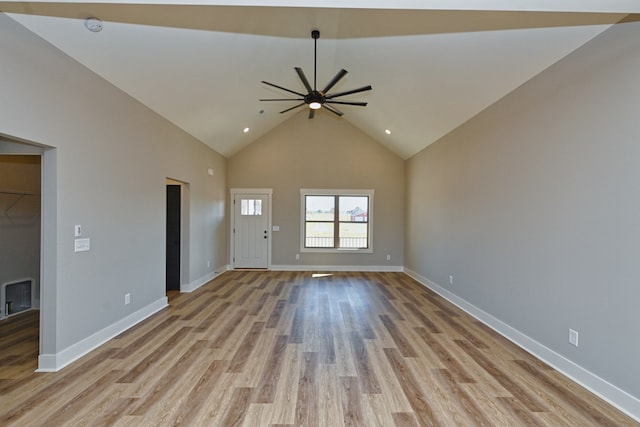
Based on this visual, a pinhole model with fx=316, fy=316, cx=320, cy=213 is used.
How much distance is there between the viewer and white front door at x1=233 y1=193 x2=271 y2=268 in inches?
319

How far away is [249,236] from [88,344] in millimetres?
4984

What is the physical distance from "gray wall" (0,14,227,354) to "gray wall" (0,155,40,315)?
1324 millimetres

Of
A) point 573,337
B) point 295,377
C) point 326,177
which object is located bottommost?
point 295,377

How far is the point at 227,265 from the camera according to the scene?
26.3 ft

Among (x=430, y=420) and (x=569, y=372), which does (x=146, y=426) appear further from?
(x=569, y=372)

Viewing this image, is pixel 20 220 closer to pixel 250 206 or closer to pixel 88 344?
pixel 88 344

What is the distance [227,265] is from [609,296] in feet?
23.9

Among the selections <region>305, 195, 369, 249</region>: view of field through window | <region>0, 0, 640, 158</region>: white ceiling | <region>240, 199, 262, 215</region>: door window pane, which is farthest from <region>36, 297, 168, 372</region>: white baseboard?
<region>305, 195, 369, 249</region>: view of field through window

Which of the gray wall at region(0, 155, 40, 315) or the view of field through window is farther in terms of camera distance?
the view of field through window

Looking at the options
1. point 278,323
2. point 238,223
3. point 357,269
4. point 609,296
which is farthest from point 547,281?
point 238,223

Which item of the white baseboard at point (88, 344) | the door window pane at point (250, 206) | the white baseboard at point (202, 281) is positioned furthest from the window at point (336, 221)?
the white baseboard at point (88, 344)

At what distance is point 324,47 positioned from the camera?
15.0 ft

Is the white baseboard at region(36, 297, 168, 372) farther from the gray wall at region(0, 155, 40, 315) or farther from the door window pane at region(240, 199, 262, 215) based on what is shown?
the door window pane at region(240, 199, 262, 215)

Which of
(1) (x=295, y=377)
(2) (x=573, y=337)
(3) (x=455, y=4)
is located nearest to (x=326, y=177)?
(1) (x=295, y=377)
